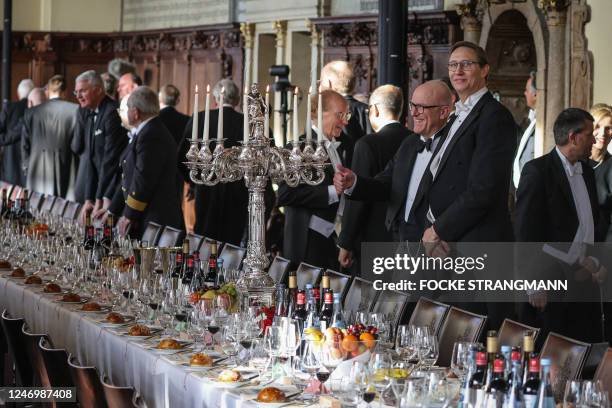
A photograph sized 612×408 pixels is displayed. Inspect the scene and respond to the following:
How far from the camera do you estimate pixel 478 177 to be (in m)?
5.97

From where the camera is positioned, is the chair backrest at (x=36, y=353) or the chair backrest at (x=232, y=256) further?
the chair backrest at (x=232, y=256)

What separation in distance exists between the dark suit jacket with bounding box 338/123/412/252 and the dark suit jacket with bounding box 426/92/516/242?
114cm

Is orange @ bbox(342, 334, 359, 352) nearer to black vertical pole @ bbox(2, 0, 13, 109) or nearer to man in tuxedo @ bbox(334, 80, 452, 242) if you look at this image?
man in tuxedo @ bbox(334, 80, 452, 242)

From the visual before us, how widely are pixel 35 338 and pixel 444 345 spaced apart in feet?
5.53

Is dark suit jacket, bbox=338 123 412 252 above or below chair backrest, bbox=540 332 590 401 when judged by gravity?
above

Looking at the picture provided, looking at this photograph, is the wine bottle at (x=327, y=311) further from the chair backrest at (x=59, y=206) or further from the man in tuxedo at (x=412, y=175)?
the chair backrest at (x=59, y=206)

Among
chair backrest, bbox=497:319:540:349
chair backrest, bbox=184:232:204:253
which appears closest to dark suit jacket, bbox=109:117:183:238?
chair backrest, bbox=184:232:204:253

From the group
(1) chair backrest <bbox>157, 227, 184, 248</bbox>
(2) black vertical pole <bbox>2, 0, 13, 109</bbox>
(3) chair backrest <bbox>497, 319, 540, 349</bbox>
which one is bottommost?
(3) chair backrest <bbox>497, 319, 540, 349</bbox>

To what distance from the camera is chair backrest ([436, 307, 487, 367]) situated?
4867mm

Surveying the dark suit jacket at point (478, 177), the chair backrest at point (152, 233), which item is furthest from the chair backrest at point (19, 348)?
the chair backrest at point (152, 233)

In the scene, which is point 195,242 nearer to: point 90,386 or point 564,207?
point 564,207

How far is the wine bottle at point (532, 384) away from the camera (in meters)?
3.52

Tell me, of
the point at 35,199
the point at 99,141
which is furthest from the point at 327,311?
the point at 35,199

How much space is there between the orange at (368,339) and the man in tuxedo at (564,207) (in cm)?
220
